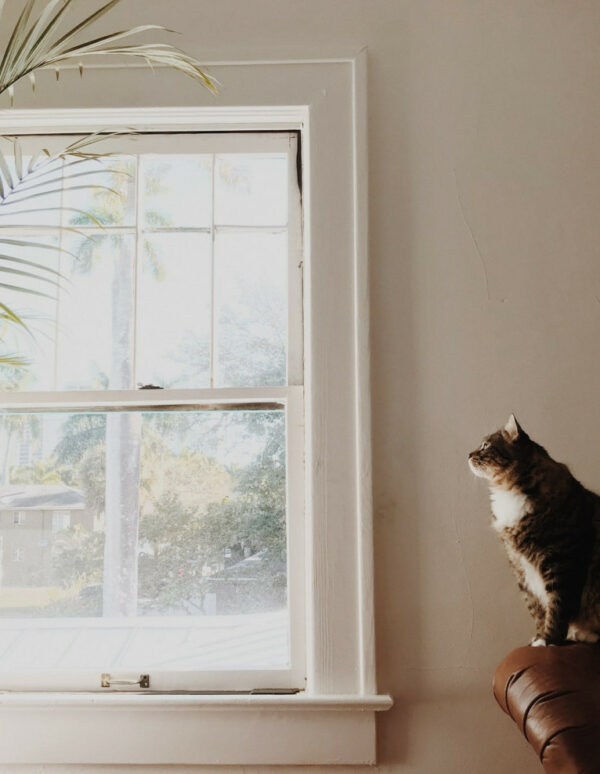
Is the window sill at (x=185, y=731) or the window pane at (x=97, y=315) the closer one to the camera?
the window sill at (x=185, y=731)

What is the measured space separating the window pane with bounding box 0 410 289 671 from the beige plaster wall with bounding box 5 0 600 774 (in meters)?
0.33

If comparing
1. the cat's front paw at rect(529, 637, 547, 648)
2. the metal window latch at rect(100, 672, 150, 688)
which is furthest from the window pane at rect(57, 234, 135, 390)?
the cat's front paw at rect(529, 637, 547, 648)

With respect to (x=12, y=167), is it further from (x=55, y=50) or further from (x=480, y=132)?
(x=480, y=132)

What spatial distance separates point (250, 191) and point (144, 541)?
102cm

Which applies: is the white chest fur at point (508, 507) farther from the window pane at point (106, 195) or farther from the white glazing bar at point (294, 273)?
the window pane at point (106, 195)

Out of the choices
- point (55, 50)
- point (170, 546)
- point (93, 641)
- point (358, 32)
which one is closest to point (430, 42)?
point (358, 32)

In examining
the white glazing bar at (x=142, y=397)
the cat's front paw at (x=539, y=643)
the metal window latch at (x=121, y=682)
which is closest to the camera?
the cat's front paw at (x=539, y=643)

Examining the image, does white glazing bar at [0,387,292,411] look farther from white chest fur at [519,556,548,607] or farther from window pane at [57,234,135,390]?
white chest fur at [519,556,548,607]

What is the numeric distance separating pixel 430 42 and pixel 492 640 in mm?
1580

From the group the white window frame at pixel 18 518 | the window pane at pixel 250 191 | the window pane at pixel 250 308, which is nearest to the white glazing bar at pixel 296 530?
the window pane at pixel 250 308

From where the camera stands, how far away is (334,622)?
180cm

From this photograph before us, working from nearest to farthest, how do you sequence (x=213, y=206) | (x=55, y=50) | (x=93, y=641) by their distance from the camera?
(x=55, y=50), (x=93, y=641), (x=213, y=206)

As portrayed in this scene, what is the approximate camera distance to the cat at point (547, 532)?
1.48 meters

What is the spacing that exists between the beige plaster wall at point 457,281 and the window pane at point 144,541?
33 cm
